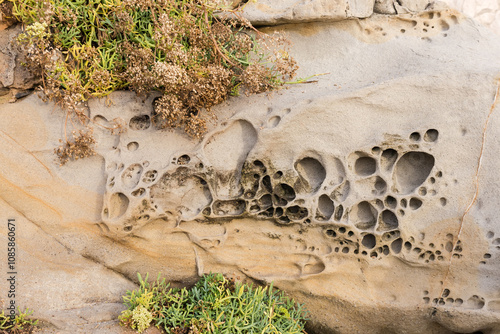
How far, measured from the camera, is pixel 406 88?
3.67 meters

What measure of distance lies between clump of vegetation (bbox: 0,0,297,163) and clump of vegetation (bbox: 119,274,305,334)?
1248 mm

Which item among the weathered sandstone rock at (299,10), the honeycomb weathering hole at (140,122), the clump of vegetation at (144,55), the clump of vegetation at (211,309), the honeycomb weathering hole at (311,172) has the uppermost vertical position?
the weathered sandstone rock at (299,10)

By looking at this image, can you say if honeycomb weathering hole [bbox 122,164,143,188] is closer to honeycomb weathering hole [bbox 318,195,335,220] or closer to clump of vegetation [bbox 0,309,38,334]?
clump of vegetation [bbox 0,309,38,334]

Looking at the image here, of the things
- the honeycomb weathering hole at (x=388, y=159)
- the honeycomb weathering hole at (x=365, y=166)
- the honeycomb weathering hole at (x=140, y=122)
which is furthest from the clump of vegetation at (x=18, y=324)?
the honeycomb weathering hole at (x=388, y=159)

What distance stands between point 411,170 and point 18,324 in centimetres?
315

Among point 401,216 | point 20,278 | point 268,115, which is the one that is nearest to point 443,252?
point 401,216

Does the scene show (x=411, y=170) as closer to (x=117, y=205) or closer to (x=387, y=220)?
(x=387, y=220)

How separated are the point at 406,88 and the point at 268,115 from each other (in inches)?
42.2

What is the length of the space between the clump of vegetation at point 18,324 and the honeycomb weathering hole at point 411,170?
2.94 metres

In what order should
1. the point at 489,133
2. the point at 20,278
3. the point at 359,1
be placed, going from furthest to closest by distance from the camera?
the point at 359,1 < the point at 20,278 < the point at 489,133

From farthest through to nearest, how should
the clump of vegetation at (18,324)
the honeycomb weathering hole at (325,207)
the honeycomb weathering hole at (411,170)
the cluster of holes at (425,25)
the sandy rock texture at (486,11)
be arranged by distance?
the sandy rock texture at (486,11) → the cluster of holes at (425,25) → the honeycomb weathering hole at (325,207) → the honeycomb weathering hole at (411,170) → the clump of vegetation at (18,324)

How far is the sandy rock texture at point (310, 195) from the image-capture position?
359 centimetres

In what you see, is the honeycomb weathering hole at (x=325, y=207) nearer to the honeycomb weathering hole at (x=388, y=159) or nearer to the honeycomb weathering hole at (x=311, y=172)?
the honeycomb weathering hole at (x=311, y=172)

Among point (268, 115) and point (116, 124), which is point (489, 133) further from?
point (116, 124)
